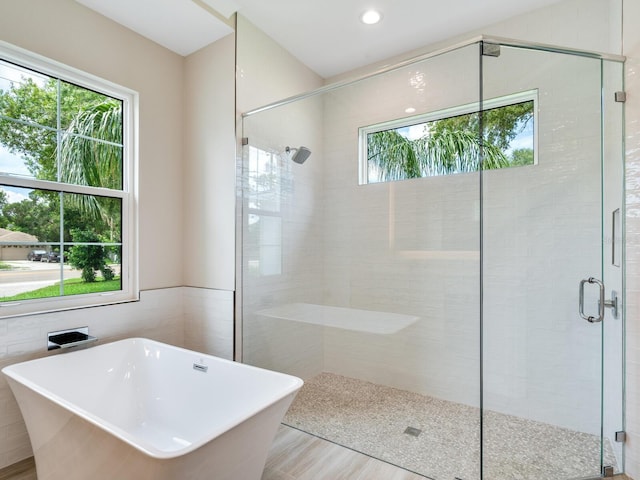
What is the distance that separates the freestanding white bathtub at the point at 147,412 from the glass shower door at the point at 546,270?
1.38 meters

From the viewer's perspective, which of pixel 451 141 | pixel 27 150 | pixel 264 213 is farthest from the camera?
pixel 264 213

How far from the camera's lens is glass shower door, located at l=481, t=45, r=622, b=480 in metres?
2.04

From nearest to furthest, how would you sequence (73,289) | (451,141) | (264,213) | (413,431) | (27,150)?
(27,150) < (413,431) < (73,289) < (451,141) < (264,213)

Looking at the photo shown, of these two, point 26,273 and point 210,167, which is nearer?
point 26,273

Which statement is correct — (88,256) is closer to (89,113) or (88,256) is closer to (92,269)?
(92,269)

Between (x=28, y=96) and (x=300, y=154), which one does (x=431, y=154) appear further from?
(x=28, y=96)

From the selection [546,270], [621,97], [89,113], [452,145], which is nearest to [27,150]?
[89,113]

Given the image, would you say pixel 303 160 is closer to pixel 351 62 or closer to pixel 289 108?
pixel 289 108

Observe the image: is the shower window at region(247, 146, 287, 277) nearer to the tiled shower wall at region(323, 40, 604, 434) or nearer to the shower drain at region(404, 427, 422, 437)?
the tiled shower wall at region(323, 40, 604, 434)

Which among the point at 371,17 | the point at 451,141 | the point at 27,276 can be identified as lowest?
the point at 27,276

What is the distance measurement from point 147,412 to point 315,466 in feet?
3.62

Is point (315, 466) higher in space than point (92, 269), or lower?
lower

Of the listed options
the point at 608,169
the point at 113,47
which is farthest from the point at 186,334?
the point at 608,169

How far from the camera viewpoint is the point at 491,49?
1994 millimetres
